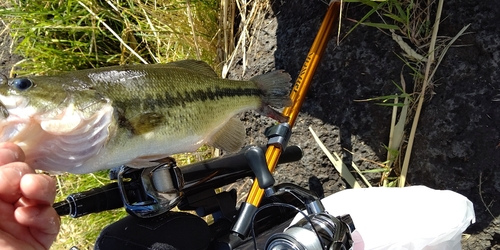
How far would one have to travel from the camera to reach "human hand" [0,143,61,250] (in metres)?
1.12

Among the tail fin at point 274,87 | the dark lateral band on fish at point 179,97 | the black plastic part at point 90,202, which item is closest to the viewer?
the dark lateral band on fish at point 179,97

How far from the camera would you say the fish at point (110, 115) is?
128cm

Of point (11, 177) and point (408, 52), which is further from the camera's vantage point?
point (408, 52)

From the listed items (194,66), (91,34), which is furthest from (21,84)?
(91,34)

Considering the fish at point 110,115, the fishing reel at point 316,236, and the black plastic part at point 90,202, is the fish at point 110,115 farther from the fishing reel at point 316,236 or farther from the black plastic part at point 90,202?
the fishing reel at point 316,236

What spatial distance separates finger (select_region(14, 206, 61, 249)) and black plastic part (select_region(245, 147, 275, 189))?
28.1 inches

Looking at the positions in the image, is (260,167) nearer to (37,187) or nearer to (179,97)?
(179,97)

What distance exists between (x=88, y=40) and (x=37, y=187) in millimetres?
2609

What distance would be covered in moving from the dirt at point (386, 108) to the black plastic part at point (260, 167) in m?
0.86

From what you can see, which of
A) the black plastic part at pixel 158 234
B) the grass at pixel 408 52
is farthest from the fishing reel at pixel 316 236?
the grass at pixel 408 52

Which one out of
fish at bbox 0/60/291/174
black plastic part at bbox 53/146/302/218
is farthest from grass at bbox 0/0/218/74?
fish at bbox 0/60/291/174

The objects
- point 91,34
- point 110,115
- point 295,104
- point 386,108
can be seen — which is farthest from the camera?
point 91,34

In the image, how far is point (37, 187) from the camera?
1.12 metres

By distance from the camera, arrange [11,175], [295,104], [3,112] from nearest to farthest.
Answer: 1. [11,175]
2. [3,112]
3. [295,104]
